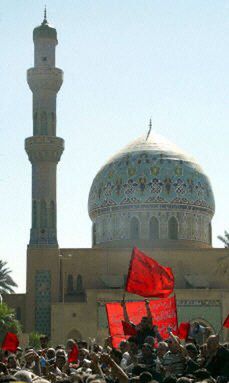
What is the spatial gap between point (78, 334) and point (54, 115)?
34.0 ft

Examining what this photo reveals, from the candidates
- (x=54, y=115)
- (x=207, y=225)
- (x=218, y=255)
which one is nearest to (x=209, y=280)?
(x=218, y=255)

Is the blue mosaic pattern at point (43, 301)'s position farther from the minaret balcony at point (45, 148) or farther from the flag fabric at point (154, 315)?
the flag fabric at point (154, 315)

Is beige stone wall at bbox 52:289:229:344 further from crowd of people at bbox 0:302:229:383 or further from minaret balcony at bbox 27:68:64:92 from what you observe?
crowd of people at bbox 0:302:229:383

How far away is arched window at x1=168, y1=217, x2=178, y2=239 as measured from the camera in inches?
2063

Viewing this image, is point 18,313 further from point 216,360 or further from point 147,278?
point 216,360

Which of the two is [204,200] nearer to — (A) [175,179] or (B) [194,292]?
(A) [175,179]

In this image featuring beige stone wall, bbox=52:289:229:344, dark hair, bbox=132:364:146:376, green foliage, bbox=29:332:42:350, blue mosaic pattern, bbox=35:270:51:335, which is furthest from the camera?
blue mosaic pattern, bbox=35:270:51:335

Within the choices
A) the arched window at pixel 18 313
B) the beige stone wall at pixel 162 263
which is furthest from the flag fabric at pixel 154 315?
the beige stone wall at pixel 162 263

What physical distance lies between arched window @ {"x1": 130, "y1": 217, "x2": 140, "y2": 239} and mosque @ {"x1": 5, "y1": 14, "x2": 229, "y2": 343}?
0.05 meters

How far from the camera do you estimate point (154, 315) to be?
15.8 meters

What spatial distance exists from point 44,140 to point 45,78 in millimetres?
2932

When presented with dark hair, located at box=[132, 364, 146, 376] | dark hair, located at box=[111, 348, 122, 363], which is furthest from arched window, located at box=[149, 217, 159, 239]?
dark hair, located at box=[132, 364, 146, 376]

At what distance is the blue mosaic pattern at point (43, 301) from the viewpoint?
47156mm

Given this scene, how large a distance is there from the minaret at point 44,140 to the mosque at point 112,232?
0.05m
